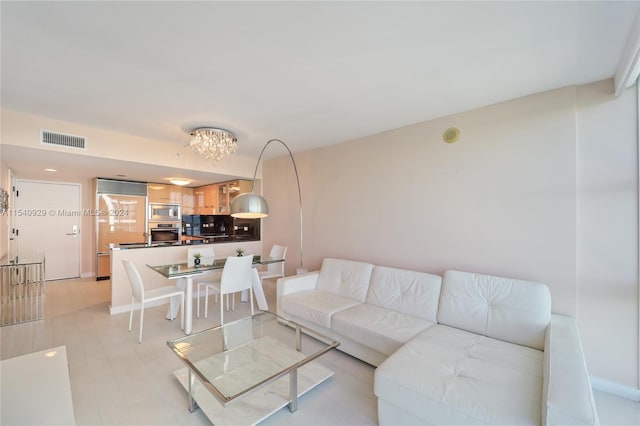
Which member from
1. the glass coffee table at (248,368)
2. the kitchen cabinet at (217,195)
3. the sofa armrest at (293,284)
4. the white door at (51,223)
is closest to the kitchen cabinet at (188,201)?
the kitchen cabinet at (217,195)

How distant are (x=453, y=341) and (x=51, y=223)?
7161mm

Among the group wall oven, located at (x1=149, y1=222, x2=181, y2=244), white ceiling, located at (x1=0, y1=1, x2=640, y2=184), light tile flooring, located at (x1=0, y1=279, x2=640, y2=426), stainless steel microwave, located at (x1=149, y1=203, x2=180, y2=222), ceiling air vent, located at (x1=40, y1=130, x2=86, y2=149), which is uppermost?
white ceiling, located at (x1=0, y1=1, x2=640, y2=184)

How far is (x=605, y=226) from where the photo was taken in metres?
2.03

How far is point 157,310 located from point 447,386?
12.6 ft

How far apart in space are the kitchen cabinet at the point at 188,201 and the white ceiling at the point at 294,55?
372cm

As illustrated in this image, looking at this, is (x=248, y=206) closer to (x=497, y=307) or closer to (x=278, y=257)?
(x=278, y=257)

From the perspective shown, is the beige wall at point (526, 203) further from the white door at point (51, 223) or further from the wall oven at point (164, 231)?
the white door at point (51, 223)

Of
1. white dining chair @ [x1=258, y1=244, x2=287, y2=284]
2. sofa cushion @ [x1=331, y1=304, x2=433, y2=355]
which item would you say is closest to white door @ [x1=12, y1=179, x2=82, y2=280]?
white dining chair @ [x1=258, y1=244, x2=287, y2=284]

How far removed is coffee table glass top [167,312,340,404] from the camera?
1669 millimetres

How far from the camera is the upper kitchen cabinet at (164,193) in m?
5.84

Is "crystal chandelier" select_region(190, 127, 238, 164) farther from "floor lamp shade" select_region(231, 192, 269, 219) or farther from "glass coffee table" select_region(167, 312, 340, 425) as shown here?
"glass coffee table" select_region(167, 312, 340, 425)

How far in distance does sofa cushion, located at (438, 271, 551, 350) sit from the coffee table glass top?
3.70ft

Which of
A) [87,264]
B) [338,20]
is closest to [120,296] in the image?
[87,264]

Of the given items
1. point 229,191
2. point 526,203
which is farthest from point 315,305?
point 229,191
